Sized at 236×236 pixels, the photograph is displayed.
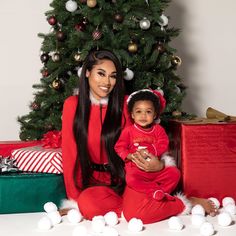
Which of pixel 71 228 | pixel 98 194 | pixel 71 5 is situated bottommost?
pixel 71 228

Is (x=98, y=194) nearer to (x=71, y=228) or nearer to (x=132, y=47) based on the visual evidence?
(x=71, y=228)

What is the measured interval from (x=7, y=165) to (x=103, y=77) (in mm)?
705

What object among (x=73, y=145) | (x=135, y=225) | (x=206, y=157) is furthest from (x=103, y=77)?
(x=135, y=225)

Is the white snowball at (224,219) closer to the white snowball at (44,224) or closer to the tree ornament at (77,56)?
the white snowball at (44,224)

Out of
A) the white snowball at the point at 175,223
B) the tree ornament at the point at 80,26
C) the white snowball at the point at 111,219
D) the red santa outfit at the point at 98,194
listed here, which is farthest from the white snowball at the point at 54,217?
the tree ornament at the point at 80,26

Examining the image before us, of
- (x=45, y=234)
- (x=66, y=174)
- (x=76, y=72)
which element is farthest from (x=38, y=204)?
(x=76, y=72)

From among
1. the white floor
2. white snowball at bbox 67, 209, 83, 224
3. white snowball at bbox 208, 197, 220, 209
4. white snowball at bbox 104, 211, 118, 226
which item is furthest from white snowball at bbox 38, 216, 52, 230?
white snowball at bbox 208, 197, 220, 209

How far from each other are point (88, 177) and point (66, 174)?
0.12 metres

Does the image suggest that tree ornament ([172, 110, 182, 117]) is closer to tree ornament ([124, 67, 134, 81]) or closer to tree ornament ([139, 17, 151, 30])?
tree ornament ([124, 67, 134, 81])

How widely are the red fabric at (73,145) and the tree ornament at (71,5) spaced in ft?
1.83

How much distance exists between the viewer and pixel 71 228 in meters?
2.49

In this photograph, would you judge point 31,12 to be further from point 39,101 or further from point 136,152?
point 136,152

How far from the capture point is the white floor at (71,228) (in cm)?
241

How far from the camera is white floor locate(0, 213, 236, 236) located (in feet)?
7.89
